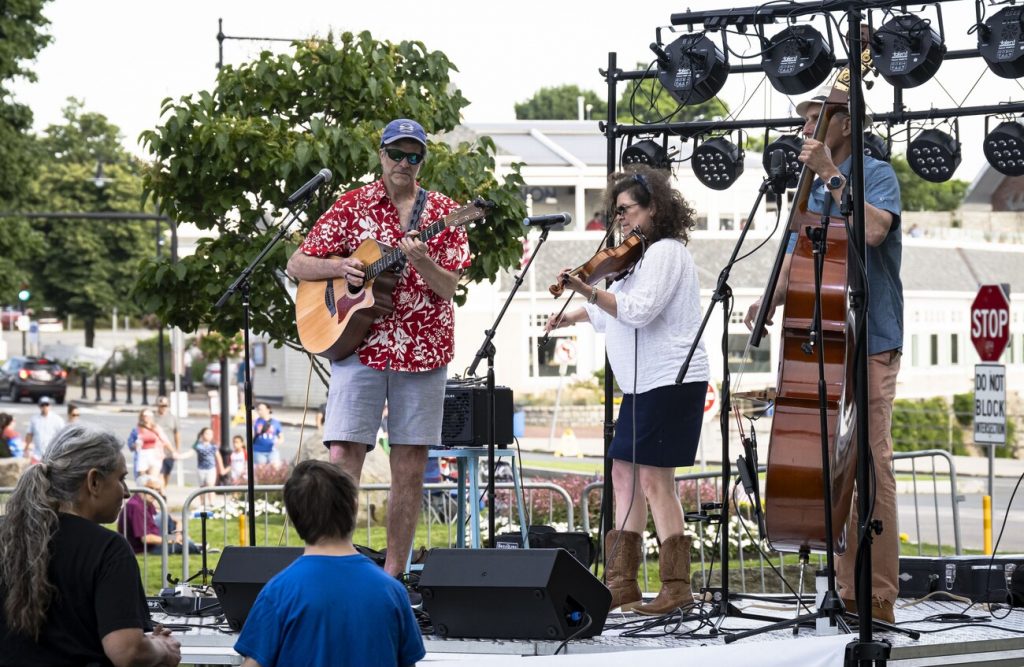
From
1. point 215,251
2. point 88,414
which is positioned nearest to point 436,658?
point 215,251

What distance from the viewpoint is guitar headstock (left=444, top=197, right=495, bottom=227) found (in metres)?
6.00

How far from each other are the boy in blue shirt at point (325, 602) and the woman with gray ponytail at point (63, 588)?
14.8 inches

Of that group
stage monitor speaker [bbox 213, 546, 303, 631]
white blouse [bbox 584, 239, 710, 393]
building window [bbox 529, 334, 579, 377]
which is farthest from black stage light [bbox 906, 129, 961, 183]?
building window [bbox 529, 334, 579, 377]

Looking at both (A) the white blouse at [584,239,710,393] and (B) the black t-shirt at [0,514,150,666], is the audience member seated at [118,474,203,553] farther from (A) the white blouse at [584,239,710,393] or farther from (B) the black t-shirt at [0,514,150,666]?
(B) the black t-shirt at [0,514,150,666]

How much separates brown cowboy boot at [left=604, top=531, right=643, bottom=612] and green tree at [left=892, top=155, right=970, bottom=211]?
233ft

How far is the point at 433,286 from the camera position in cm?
608

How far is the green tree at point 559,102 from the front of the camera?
3410 inches

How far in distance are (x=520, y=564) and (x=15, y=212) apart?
988 inches

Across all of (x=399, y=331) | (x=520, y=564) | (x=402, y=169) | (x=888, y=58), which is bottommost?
(x=520, y=564)

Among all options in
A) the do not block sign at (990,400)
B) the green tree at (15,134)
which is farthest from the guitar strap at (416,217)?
the green tree at (15,134)

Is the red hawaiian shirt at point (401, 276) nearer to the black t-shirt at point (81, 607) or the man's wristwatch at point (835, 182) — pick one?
the man's wristwatch at point (835, 182)

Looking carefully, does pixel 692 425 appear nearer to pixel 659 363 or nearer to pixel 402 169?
pixel 659 363

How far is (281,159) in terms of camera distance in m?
9.75

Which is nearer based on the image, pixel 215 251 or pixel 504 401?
pixel 504 401
